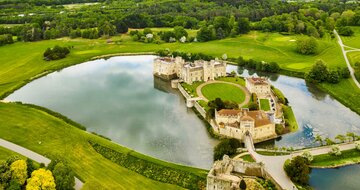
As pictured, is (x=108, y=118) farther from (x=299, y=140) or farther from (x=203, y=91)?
(x=299, y=140)

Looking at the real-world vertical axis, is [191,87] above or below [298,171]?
below

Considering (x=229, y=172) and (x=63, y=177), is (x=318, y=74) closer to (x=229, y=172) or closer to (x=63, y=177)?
(x=229, y=172)

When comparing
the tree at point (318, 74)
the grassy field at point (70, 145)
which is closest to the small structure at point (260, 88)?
A: the tree at point (318, 74)

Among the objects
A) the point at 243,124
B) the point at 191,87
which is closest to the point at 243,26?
the point at 191,87

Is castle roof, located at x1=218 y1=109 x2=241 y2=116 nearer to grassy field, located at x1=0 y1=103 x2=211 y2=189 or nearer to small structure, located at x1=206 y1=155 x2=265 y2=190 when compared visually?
small structure, located at x1=206 y1=155 x2=265 y2=190

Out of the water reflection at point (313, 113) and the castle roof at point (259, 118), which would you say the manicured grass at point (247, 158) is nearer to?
the water reflection at point (313, 113)
